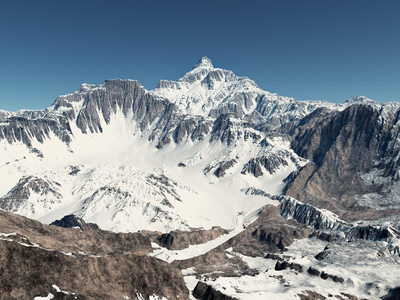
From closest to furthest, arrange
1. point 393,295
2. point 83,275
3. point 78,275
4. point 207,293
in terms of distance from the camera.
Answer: point 78,275, point 83,275, point 207,293, point 393,295

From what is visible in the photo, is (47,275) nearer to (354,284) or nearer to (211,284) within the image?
(211,284)

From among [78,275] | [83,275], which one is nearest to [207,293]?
[83,275]

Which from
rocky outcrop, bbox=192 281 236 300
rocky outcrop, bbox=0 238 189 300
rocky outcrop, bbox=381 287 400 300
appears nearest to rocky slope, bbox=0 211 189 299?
rocky outcrop, bbox=0 238 189 300

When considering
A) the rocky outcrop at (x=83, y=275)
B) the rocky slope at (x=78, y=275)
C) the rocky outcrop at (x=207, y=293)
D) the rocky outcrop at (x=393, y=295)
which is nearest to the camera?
the rocky outcrop at (x=83, y=275)

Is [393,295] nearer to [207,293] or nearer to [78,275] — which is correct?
[207,293]

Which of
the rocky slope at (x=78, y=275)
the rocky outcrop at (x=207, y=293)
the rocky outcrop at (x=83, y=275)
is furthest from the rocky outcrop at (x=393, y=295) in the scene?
the rocky outcrop at (x=83, y=275)

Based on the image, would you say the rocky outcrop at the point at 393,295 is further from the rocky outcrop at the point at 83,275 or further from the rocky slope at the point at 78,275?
the rocky outcrop at the point at 83,275

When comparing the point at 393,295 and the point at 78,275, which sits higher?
the point at 393,295

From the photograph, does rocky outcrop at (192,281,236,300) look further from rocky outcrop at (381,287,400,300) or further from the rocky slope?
rocky outcrop at (381,287,400,300)
